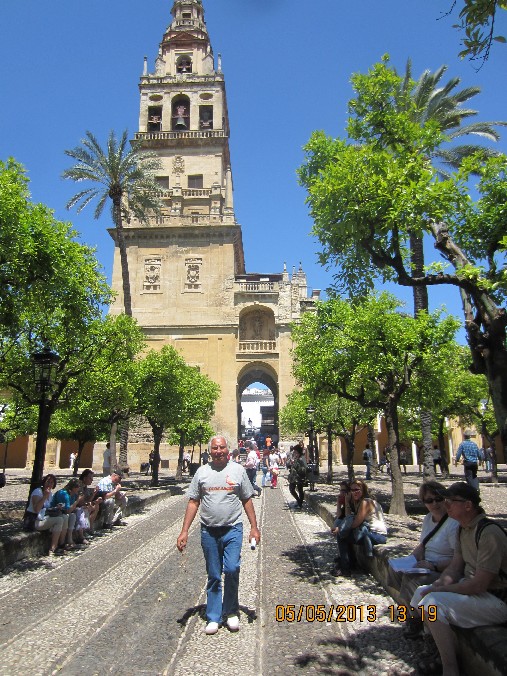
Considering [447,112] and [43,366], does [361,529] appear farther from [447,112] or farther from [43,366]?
[447,112]

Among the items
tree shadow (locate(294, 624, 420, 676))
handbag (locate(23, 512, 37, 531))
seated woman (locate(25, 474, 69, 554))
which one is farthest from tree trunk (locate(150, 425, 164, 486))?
tree shadow (locate(294, 624, 420, 676))

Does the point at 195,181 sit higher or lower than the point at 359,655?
higher

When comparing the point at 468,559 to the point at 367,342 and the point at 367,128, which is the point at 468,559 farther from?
the point at 367,342

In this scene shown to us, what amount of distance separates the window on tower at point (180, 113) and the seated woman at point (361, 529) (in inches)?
1648

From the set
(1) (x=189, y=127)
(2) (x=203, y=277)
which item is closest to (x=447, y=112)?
(2) (x=203, y=277)

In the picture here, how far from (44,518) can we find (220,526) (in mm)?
4427

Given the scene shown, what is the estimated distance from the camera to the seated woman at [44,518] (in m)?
7.55

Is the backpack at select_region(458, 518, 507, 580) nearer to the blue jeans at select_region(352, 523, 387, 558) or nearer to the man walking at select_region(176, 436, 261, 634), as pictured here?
the man walking at select_region(176, 436, 261, 634)

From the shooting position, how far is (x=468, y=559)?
3.53 meters

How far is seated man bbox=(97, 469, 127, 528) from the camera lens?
10266mm

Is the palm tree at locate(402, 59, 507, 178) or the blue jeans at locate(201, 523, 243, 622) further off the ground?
the palm tree at locate(402, 59, 507, 178)

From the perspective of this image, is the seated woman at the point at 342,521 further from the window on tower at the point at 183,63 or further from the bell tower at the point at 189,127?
the window on tower at the point at 183,63

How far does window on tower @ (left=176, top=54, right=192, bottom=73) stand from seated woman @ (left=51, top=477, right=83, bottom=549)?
4627cm

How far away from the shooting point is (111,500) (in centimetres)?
1038
